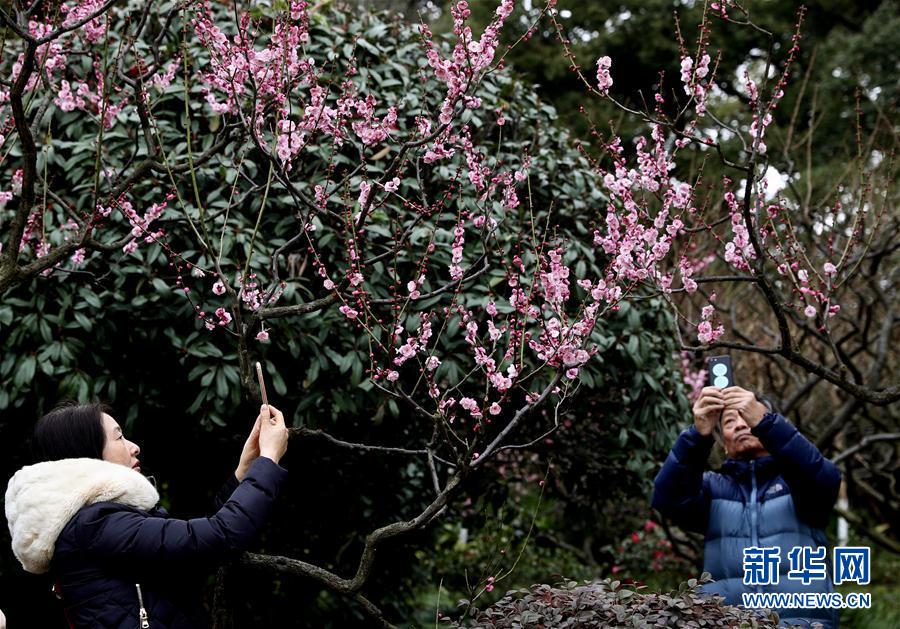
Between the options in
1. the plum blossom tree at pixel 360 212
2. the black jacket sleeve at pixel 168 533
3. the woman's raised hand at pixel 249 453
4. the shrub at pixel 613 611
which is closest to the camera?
the black jacket sleeve at pixel 168 533

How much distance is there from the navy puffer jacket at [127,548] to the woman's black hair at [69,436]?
0.24 ft

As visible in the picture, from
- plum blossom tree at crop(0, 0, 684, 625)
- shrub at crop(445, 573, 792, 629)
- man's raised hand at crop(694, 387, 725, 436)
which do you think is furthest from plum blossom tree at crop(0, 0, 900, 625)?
shrub at crop(445, 573, 792, 629)

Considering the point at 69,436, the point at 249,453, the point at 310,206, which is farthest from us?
the point at 310,206

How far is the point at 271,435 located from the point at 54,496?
458 millimetres

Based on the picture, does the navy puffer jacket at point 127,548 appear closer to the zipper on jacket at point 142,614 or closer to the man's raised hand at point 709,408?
the zipper on jacket at point 142,614

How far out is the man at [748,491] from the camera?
2697 millimetres

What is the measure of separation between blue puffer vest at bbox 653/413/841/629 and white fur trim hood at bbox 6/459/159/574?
1674 mm

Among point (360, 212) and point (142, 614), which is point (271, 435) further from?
point (360, 212)

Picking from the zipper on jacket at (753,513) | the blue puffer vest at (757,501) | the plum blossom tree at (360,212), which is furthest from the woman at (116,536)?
the zipper on jacket at (753,513)

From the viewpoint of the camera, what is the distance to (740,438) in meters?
2.90

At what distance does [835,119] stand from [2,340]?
35.6ft

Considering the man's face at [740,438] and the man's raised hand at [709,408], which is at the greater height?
the man's raised hand at [709,408]

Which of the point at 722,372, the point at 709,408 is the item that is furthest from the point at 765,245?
the point at 709,408

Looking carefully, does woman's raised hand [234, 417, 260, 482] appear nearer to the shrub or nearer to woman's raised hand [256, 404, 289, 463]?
woman's raised hand [256, 404, 289, 463]
